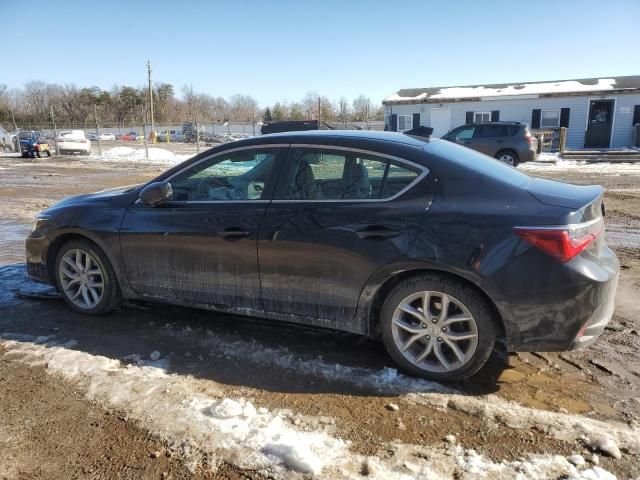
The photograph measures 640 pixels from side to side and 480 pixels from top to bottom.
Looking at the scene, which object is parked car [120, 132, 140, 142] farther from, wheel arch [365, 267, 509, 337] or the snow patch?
wheel arch [365, 267, 509, 337]

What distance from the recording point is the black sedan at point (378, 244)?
311 centimetres

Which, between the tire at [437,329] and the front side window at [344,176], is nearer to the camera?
the tire at [437,329]

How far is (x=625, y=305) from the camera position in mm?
4855

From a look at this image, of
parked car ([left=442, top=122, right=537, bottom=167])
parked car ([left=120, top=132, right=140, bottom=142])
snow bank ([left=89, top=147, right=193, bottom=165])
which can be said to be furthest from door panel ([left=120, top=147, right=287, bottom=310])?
parked car ([left=120, top=132, right=140, bottom=142])

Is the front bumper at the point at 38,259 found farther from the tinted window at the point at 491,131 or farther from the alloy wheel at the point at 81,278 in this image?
the tinted window at the point at 491,131

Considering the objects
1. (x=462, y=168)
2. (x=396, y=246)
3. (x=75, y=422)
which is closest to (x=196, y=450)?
(x=75, y=422)

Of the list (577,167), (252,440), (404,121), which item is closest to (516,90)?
(404,121)

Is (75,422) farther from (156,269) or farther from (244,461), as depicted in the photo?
(156,269)

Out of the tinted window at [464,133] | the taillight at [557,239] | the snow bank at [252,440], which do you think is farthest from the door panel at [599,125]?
the snow bank at [252,440]

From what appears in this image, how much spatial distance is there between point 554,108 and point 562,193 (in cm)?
2743

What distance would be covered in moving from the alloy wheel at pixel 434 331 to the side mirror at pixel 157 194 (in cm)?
207

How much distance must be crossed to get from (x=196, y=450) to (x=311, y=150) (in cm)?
219

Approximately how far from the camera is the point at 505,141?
1823 cm

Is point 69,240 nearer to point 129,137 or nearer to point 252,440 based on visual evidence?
point 252,440
